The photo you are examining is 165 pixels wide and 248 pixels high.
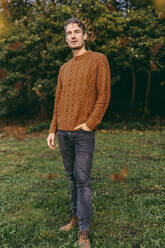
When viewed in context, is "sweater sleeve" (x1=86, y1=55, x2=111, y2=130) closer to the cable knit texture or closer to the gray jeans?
the cable knit texture

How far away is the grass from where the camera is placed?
9.45 feet

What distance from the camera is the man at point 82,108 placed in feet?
8.41

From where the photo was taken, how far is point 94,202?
381 cm

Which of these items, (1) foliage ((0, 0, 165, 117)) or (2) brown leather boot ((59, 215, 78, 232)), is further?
(1) foliage ((0, 0, 165, 117))

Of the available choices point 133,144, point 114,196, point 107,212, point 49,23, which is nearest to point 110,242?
point 107,212

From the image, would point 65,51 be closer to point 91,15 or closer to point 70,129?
point 91,15

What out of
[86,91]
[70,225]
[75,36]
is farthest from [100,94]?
[70,225]

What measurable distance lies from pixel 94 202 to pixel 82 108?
178cm

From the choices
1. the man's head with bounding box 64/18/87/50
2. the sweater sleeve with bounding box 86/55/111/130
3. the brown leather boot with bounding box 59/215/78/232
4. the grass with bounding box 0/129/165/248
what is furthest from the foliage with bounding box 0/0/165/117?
the brown leather boot with bounding box 59/215/78/232

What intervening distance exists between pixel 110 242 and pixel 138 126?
954 cm

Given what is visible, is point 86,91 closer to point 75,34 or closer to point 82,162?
point 75,34

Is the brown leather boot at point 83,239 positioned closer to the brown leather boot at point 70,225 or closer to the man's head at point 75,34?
the brown leather boot at point 70,225

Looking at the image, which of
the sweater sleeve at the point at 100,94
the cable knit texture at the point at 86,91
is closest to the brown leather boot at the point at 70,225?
the cable knit texture at the point at 86,91

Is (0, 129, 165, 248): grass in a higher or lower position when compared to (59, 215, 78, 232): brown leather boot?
lower
